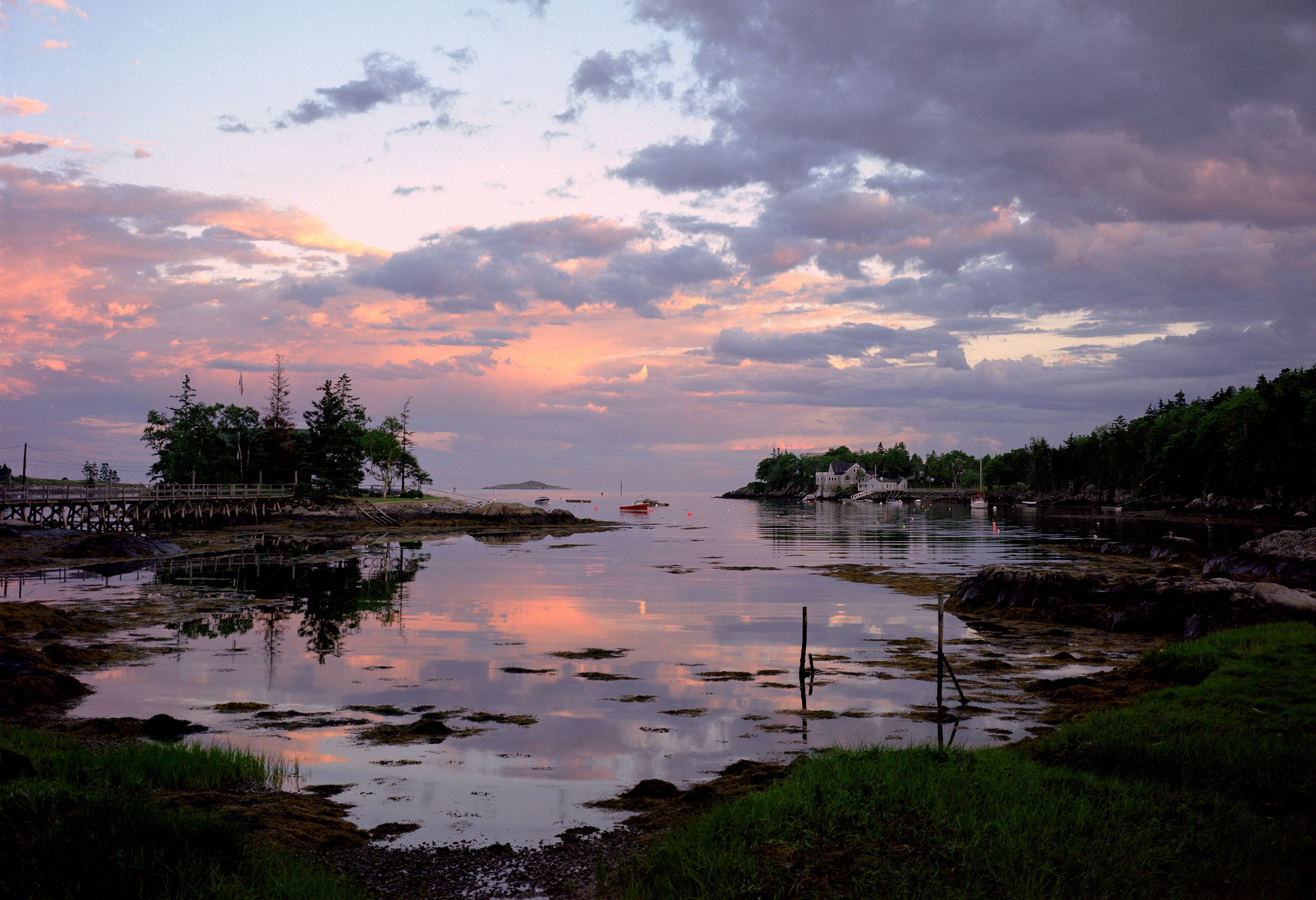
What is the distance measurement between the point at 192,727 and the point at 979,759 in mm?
16713

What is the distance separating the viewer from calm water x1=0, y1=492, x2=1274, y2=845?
1587cm

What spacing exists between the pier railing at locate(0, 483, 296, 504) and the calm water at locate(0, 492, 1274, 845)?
87.2ft

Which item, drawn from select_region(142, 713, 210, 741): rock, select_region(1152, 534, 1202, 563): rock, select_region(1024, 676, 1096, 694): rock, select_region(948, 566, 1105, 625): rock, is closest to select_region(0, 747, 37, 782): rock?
select_region(142, 713, 210, 741): rock

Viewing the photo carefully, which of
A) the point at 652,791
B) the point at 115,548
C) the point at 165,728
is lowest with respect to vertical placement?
the point at 652,791

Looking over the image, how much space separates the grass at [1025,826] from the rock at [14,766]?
8.99 metres

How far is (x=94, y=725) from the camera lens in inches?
688

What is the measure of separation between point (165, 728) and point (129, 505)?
7391 cm

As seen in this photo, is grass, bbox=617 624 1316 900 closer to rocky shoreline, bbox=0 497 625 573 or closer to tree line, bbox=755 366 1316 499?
rocky shoreline, bbox=0 497 625 573

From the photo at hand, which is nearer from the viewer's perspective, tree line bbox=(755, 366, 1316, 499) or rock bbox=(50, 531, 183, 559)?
rock bbox=(50, 531, 183, 559)

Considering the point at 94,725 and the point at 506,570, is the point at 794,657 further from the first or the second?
the point at 506,570

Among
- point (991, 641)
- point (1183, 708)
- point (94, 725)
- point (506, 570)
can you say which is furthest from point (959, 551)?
point (94, 725)

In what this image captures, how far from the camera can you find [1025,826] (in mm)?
11320

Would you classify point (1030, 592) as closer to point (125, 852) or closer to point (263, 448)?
point (125, 852)

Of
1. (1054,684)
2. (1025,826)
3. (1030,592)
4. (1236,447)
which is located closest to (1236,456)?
(1236,447)
